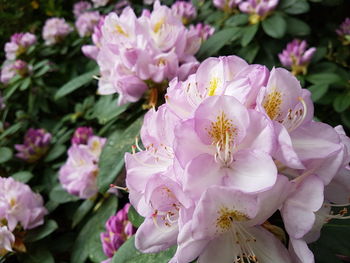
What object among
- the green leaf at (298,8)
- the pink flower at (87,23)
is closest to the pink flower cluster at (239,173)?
the green leaf at (298,8)

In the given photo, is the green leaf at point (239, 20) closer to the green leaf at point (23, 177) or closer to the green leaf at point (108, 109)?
the green leaf at point (108, 109)

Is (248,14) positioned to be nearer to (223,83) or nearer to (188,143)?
(223,83)

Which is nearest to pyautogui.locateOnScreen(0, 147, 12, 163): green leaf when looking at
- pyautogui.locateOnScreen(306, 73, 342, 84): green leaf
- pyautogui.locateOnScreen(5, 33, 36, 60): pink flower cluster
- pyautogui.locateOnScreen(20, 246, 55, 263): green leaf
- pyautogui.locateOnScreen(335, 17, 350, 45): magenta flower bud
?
pyautogui.locateOnScreen(20, 246, 55, 263): green leaf

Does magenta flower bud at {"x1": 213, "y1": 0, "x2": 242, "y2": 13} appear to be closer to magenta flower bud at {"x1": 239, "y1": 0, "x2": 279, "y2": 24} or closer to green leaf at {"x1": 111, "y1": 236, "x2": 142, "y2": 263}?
magenta flower bud at {"x1": 239, "y1": 0, "x2": 279, "y2": 24}

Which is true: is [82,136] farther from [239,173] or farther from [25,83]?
[239,173]

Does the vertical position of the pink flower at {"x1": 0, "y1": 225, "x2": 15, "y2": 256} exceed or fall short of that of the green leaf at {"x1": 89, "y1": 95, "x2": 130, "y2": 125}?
it falls short

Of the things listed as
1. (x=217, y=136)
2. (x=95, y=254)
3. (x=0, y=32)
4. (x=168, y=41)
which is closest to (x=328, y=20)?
(x=168, y=41)

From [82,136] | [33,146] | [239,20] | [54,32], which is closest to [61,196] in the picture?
[82,136]
